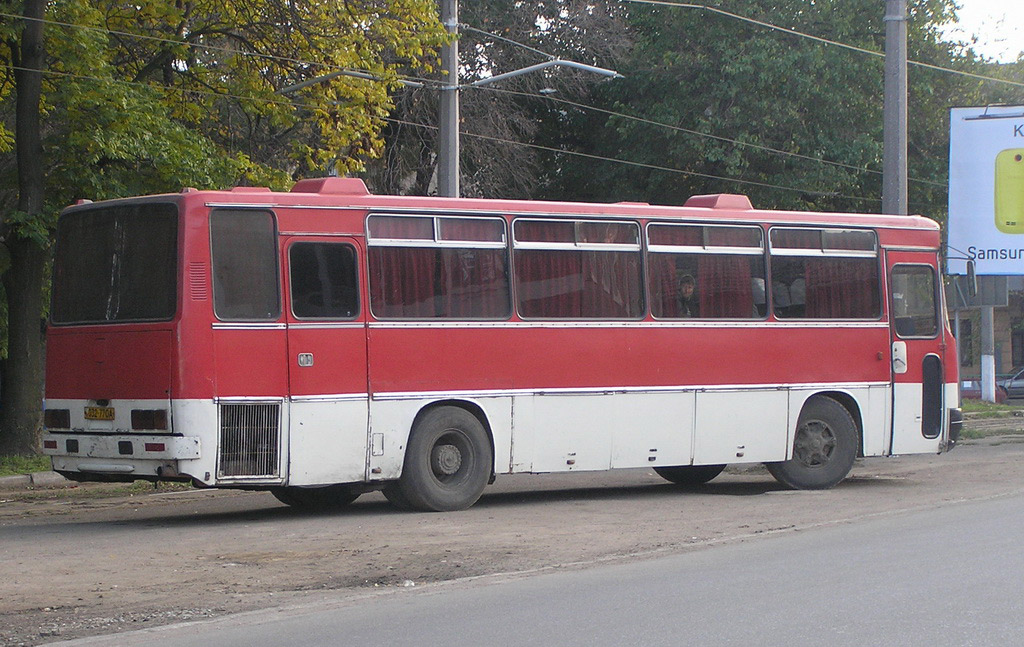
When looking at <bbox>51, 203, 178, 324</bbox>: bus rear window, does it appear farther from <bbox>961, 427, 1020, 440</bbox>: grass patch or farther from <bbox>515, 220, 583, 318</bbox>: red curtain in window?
<bbox>961, 427, 1020, 440</bbox>: grass patch

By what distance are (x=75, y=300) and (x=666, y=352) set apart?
5.99 m

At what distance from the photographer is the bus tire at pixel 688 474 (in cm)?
1723

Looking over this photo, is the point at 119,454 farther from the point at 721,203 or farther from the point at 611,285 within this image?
the point at 721,203

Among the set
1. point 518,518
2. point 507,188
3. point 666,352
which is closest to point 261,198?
point 518,518

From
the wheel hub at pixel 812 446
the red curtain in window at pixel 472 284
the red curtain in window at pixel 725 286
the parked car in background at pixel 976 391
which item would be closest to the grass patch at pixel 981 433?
the wheel hub at pixel 812 446

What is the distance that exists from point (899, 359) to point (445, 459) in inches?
235

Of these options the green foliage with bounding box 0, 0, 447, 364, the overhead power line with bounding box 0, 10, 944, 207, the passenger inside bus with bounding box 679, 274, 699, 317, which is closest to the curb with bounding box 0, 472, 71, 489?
the green foliage with bounding box 0, 0, 447, 364

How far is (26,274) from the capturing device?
20.5 m

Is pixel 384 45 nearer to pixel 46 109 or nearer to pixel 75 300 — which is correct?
pixel 46 109

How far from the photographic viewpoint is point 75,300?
525 inches

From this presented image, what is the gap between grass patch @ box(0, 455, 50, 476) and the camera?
1869cm

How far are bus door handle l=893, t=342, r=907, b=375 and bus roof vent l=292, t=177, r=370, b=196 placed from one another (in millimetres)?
6795

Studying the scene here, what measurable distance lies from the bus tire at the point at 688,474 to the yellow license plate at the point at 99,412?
22.9 ft

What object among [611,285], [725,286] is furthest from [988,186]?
[611,285]
